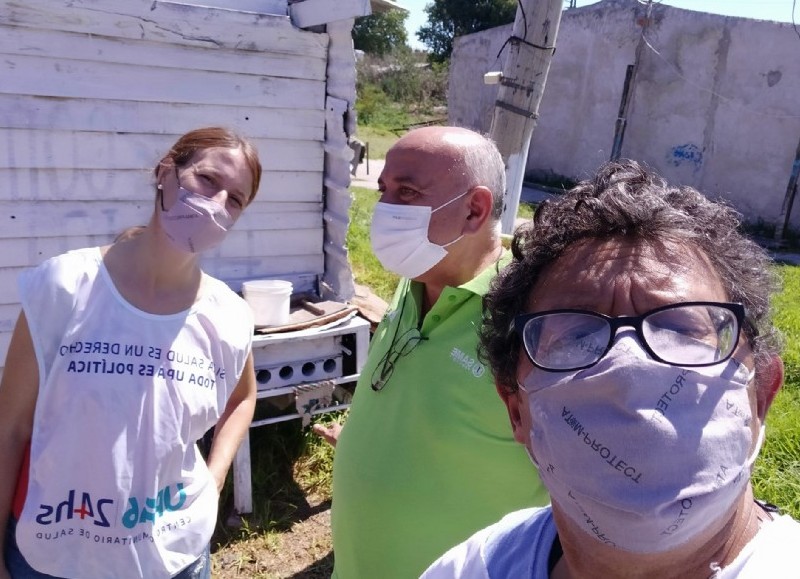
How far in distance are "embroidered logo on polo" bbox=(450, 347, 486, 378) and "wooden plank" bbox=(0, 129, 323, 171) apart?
248cm

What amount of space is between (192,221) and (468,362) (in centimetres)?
88

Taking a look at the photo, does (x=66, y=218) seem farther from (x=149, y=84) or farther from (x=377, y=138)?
(x=377, y=138)

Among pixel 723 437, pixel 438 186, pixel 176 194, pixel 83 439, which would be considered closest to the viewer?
pixel 723 437

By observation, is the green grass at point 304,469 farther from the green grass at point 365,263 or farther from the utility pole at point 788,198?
the utility pole at point 788,198

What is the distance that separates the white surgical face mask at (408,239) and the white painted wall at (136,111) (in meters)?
1.73

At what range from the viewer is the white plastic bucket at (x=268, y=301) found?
3625 mm

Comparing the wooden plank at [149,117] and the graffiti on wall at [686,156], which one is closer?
the wooden plank at [149,117]

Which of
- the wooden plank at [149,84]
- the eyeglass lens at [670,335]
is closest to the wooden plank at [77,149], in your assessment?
the wooden plank at [149,84]

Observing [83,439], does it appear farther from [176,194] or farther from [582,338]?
[582,338]

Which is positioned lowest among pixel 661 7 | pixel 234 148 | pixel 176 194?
pixel 176 194

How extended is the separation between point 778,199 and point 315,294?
11650mm

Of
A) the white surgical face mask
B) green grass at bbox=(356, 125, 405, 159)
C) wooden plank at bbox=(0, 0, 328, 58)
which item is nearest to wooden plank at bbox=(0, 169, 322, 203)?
wooden plank at bbox=(0, 0, 328, 58)

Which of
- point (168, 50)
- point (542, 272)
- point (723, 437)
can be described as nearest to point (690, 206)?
point (542, 272)

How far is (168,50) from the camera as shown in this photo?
3.59m
